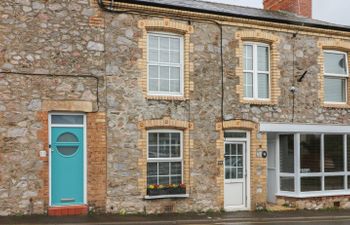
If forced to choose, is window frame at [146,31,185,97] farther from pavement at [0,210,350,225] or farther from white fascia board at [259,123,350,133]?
pavement at [0,210,350,225]

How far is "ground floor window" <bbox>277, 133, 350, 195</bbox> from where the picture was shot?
669 inches

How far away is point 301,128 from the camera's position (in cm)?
1702

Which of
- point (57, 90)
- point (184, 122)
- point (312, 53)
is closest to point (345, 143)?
point (312, 53)

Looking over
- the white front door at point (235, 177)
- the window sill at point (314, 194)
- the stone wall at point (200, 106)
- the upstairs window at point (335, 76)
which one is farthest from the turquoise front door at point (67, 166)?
the upstairs window at point (335, 76)

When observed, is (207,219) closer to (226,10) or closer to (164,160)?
(164,160)

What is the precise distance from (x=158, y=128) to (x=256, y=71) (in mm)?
4046

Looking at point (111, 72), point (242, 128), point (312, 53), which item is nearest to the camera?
point (111, 72)

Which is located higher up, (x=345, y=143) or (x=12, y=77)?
(x=12, y=77)

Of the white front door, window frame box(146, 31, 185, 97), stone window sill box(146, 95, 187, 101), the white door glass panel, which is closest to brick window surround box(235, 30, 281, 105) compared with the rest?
the white door glass panel

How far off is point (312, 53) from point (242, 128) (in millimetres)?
3872

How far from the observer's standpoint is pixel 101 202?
1389cm

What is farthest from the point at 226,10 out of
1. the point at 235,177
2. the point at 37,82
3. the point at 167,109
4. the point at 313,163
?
the point at 37,82

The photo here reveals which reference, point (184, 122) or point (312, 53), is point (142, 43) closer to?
point (184, 122)

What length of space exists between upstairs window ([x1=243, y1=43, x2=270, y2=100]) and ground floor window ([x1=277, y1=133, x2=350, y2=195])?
1.83 m
